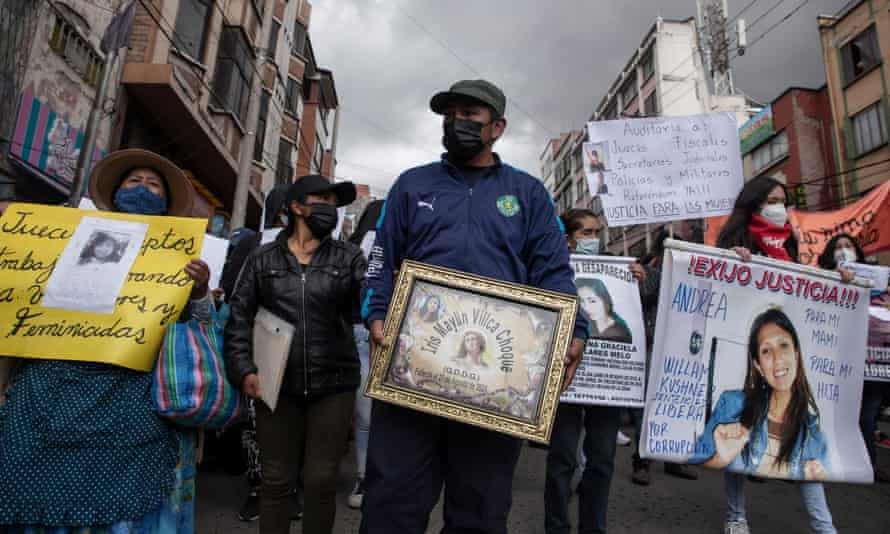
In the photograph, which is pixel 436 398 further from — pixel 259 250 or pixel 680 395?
A: pixel 680 395

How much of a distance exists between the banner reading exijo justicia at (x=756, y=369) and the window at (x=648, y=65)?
125 feet

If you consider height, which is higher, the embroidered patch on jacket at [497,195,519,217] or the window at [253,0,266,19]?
the window at [253,0,266,19]

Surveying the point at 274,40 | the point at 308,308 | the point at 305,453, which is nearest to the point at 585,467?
the point at 305,453

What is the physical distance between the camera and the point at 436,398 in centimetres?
167

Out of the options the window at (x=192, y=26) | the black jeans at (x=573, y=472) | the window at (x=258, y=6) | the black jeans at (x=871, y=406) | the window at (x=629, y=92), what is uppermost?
the window at (x=629, y=92)

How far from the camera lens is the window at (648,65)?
36.8 metres

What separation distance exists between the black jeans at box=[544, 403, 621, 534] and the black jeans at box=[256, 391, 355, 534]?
1229 mm

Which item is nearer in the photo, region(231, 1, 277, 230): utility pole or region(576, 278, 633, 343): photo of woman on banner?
region(576, 278, 633, 343): photo of woman on banner

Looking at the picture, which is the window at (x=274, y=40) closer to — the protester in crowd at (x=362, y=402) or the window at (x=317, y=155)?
the window at (x=317, y=155)

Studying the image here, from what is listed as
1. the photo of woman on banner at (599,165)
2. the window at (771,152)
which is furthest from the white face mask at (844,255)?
the window at (771,152)

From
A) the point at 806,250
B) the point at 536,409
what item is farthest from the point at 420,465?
the point at 806,250

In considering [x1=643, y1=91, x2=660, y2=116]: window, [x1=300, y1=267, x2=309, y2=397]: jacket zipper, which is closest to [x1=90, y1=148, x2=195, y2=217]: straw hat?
[x1=300, y1=267, x2=309, y2=397]: jacket zipper

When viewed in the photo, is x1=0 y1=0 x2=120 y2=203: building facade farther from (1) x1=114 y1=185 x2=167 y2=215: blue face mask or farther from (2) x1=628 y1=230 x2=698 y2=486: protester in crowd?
(2) x1=628 y1=230 x2=698 y2=486: protester in crowd

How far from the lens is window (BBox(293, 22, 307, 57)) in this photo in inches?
933
